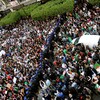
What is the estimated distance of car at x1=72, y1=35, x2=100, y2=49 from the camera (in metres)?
20.5

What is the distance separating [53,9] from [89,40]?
12.7m

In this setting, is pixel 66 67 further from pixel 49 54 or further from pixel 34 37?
pixel 34 37

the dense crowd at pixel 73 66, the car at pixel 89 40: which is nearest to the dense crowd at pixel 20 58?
the dense crowd at pixel 73 66

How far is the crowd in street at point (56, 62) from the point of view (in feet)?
57.3

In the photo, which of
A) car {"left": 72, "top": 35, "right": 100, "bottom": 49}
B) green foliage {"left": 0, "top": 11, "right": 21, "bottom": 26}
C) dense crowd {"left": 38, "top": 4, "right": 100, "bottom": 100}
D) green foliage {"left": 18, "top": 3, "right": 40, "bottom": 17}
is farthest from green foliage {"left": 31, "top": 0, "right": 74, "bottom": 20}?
car {"left": 72, "top": 35, "right": 100, "bottom": 49}

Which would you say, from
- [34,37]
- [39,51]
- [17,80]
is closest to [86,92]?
[17,80]

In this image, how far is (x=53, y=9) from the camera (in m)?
32.6

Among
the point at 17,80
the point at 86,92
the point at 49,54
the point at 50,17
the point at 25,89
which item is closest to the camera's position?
the point at 86,92

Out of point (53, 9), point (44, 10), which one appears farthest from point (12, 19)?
point (53, 9)

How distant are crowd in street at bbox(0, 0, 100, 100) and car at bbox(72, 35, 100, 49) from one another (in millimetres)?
412

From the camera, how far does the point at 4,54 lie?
104 feet

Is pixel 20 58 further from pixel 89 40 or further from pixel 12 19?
pixel 12 19

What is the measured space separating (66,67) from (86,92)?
3361 mm

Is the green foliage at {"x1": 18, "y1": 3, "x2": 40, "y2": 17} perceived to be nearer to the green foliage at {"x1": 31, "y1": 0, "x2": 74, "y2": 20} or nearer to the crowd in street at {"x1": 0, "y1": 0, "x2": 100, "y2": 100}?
the green foliage at {"x1": 31, "y1": 0, "x2": 74, "y2": 20}
